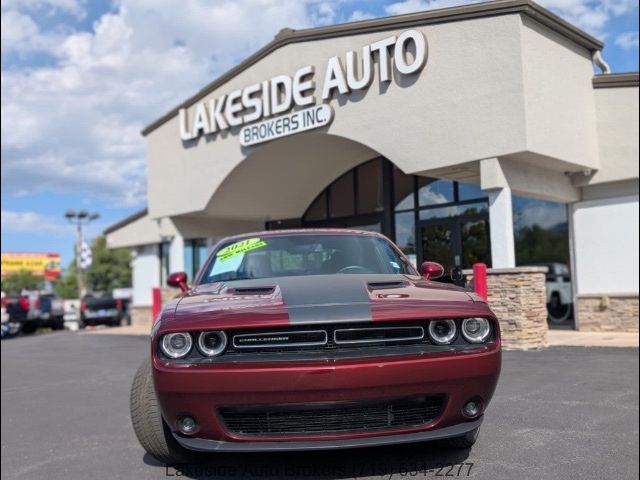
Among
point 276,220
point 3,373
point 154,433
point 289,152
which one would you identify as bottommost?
point 3,373

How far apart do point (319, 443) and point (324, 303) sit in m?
0.66

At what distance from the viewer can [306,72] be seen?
14.1m

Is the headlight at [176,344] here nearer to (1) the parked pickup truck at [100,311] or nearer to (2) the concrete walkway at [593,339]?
(2) the concrete walkway at [593,339]

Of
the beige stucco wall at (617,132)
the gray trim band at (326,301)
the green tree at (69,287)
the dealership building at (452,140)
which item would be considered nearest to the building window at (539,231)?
the dealership building at (452,140)

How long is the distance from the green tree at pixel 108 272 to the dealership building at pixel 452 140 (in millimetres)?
46152

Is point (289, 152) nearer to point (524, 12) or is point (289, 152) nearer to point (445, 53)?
point (445, 53)

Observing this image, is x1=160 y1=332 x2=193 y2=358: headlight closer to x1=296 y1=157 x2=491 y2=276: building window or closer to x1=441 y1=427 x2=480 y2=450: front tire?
x1=441 y1=427 x2=480 y2=450: front tire

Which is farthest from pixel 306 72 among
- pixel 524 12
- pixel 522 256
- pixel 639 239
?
pixel 639 239

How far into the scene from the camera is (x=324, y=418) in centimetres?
305

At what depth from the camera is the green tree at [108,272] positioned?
61.4m

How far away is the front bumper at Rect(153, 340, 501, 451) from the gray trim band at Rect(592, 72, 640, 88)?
37.7 feet

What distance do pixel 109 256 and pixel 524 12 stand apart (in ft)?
187

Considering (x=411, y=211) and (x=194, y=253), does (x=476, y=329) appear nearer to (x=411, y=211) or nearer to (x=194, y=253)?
(x=411, y=211)

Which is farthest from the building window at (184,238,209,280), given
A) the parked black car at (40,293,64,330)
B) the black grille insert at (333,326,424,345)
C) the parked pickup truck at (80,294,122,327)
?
the black grille insert at (333,326,424,345)
